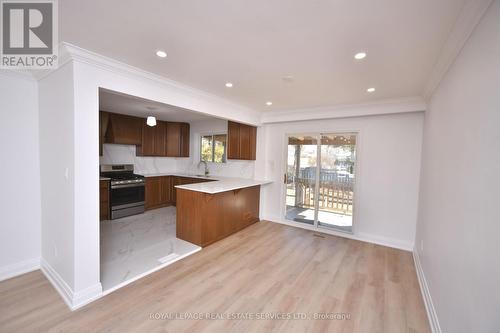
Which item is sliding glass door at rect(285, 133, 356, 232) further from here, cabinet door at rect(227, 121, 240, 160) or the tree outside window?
the tree outside window

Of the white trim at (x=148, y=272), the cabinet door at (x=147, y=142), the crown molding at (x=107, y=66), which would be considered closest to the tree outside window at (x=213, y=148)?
the cabinet door at (x=147, y=142)

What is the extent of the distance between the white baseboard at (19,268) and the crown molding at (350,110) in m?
4.40

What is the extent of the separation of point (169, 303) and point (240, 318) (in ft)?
2.47

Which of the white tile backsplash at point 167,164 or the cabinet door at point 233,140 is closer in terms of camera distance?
the cabinet door at point 233,140

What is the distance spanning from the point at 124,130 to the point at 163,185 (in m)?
1.74

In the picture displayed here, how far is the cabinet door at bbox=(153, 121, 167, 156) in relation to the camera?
5.74 metres

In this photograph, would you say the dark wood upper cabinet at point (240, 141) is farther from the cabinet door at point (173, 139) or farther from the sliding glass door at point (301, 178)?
the cabinet door at point (173, 139)

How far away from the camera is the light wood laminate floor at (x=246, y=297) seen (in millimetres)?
1864

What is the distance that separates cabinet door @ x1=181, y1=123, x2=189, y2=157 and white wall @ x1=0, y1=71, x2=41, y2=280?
3.67m

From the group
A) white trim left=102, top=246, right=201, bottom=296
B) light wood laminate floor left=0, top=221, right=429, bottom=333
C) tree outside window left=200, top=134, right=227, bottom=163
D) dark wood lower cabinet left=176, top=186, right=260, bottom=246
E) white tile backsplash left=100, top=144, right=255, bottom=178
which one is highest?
tree outside window left=200, top=134, right=227, bottom=163

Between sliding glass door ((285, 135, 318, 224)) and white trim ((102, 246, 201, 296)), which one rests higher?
sliding glass door ((285, 135, 318, 224))

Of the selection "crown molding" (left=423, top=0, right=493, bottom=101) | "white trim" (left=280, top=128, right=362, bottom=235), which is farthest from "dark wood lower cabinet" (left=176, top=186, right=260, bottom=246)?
"crown molding" (left=423, top=0, right=493, bottom=101)

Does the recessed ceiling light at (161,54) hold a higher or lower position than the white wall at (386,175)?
higher

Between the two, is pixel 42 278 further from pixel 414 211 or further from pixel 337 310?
pixel 414 211
